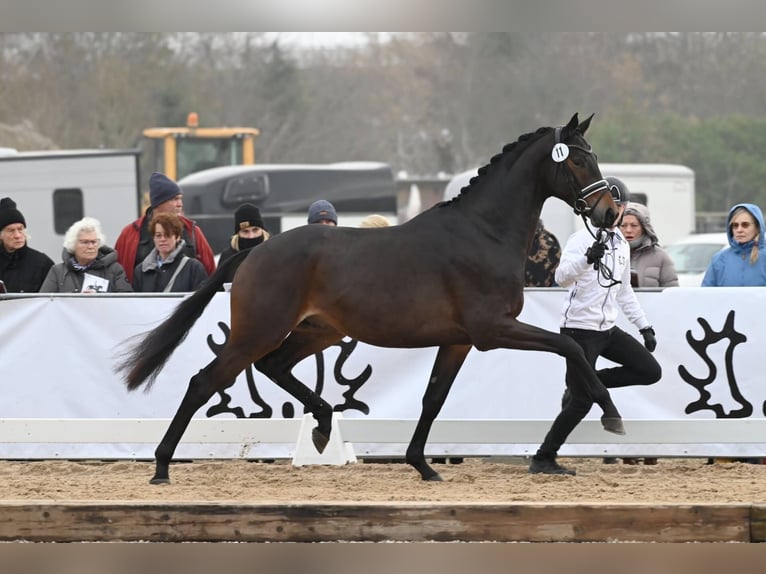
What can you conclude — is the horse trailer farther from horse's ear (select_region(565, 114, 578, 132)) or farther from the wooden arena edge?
the wooden arena edge

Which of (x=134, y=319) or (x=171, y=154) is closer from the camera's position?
(x=134, y=319)

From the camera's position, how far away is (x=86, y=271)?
938 cm

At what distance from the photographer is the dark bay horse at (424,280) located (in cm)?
741

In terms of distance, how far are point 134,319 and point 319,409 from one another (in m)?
1.70

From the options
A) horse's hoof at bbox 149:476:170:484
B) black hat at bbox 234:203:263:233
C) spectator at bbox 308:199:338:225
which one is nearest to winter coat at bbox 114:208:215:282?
black hat at bbox 234:203:263:233

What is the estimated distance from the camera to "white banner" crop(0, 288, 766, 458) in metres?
8.68

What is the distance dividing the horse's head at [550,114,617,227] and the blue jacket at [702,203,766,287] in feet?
6.69

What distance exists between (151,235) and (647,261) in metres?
3.58

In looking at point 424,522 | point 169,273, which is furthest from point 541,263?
point 424,522

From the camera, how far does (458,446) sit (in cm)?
863

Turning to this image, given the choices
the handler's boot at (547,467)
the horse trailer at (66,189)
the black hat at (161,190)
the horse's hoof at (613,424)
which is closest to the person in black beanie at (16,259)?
the black hat at (161,190)

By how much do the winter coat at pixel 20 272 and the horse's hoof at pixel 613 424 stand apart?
176 inches

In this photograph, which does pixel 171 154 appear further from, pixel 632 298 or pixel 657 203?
pixel 632 298

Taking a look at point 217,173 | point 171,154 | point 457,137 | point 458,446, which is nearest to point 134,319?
point 458,446
